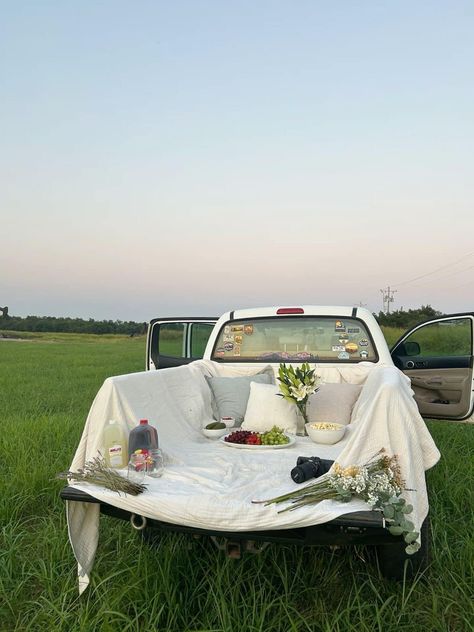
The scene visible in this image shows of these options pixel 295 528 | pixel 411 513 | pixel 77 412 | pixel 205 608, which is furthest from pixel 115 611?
pixel 77 412

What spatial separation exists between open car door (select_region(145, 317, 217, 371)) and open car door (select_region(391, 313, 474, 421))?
2348 mm

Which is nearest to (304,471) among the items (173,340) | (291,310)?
(291,310)

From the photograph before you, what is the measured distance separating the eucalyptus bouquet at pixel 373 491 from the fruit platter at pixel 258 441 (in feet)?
4.13

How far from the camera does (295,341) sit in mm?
5398

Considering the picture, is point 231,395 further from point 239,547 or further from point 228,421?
point 239,547

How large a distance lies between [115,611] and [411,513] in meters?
1.50

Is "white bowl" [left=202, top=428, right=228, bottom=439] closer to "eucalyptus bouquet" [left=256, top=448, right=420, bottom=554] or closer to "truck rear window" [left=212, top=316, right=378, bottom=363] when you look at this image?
"truck rear window" [left=212, top=316, right=378, bottom=363]

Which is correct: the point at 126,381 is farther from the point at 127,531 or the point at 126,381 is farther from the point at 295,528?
the point at 295,528

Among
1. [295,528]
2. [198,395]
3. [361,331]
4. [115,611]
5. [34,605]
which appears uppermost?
[361,331]

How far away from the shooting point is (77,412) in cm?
847

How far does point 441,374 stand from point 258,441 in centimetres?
340

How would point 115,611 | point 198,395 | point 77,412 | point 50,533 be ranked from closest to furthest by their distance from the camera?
point 115,611
point 50,533
point 198,395
point 77,412

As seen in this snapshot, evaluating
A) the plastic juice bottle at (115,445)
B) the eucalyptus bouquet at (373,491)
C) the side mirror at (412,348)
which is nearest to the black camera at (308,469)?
the eucalyptus bouquet at (373,491)

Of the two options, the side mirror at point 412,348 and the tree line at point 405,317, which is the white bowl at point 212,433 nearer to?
the side mirror at point 412,348
